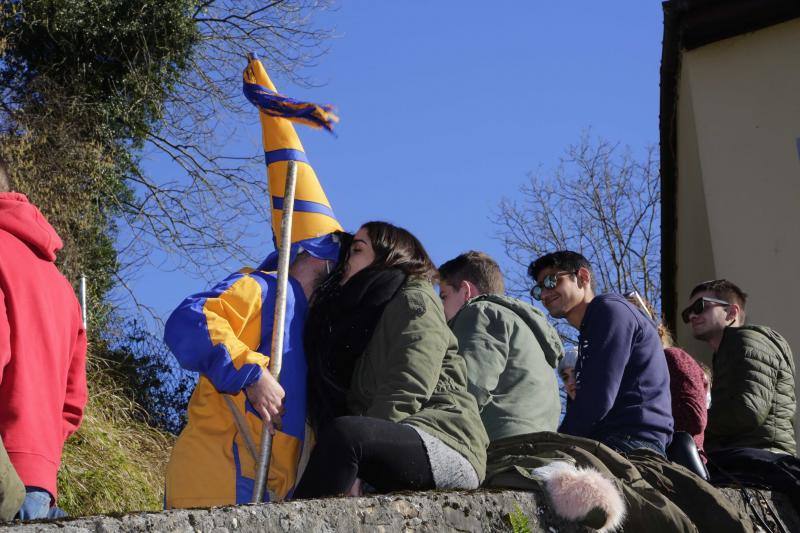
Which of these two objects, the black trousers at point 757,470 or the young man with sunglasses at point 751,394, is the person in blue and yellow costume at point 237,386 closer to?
the black trousers at point 757,470

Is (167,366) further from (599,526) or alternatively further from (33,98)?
(599,526)

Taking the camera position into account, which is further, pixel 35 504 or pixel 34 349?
pixel 34 349

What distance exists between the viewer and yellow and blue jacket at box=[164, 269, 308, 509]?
3.44 metres

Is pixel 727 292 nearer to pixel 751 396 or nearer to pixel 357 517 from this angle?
pixel 751 396

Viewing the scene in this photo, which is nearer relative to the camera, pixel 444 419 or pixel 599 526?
pixel 599 526

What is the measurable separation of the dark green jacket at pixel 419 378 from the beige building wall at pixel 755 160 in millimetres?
6020

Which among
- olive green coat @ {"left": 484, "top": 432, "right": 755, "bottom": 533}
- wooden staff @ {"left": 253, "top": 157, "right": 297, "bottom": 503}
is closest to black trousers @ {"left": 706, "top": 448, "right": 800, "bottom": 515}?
olive green coat @ {"left": 484, "top": 432, "right": 755, "bottom": 533}

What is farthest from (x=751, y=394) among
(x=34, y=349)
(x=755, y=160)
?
(x=755, y=160)

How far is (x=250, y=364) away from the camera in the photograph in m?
3.43

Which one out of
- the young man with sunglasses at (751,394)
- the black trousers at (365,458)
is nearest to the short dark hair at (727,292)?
the young man with sunglasses at (751,394)

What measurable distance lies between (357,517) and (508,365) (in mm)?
1544

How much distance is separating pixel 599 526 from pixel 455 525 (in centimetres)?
50

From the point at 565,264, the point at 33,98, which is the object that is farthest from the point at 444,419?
the point at 33,98

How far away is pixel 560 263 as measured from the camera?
4773 millimetres
